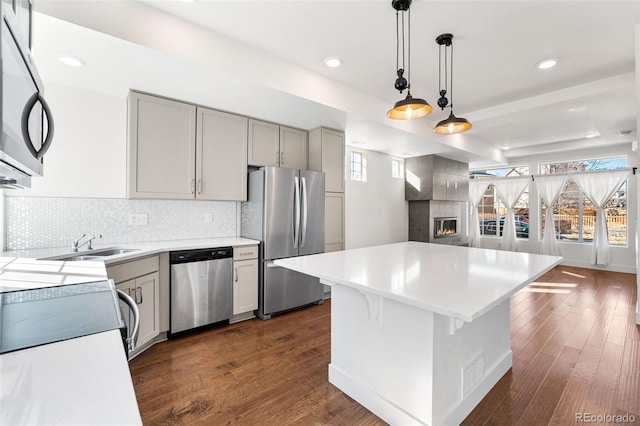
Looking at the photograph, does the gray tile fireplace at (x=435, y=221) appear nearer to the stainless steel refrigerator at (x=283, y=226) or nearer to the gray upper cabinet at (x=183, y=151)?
the stainless steel refrigerator at (x=283, y=226)

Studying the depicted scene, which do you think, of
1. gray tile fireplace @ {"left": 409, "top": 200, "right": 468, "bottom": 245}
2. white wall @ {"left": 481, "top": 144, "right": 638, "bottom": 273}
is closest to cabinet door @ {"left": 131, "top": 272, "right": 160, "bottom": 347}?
gray tile fireplace @ {"left": 409, "top": 200, "right": 468, "bottom": 245}

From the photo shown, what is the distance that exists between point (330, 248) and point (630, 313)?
363 cm

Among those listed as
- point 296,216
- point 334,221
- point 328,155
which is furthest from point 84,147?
point 334,221

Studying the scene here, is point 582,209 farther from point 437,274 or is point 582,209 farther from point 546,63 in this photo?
point 437,274

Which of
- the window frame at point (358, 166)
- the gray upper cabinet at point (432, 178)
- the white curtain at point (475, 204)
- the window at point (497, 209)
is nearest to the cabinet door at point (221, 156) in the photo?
the window frame at point (358, 166)

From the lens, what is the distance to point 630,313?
343 centimetres

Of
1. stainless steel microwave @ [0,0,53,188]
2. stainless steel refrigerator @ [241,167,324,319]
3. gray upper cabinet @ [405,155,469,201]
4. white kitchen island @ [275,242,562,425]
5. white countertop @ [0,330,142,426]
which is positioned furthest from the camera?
gray upper cabinet @ [405,155,469,201]

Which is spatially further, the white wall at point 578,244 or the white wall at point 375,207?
the white wall at point 578,244

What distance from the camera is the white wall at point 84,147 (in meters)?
2.60

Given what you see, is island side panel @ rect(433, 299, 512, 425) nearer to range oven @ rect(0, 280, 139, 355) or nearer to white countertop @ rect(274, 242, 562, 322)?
white countertop @ rect(274, 242, 562, 322)

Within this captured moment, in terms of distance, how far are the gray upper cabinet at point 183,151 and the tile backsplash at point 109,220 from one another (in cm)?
32

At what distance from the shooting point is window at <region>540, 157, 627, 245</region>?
5.62m

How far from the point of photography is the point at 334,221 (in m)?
4.04

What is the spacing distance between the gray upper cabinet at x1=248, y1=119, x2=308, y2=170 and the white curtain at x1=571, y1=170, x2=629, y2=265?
5821 millimetres
